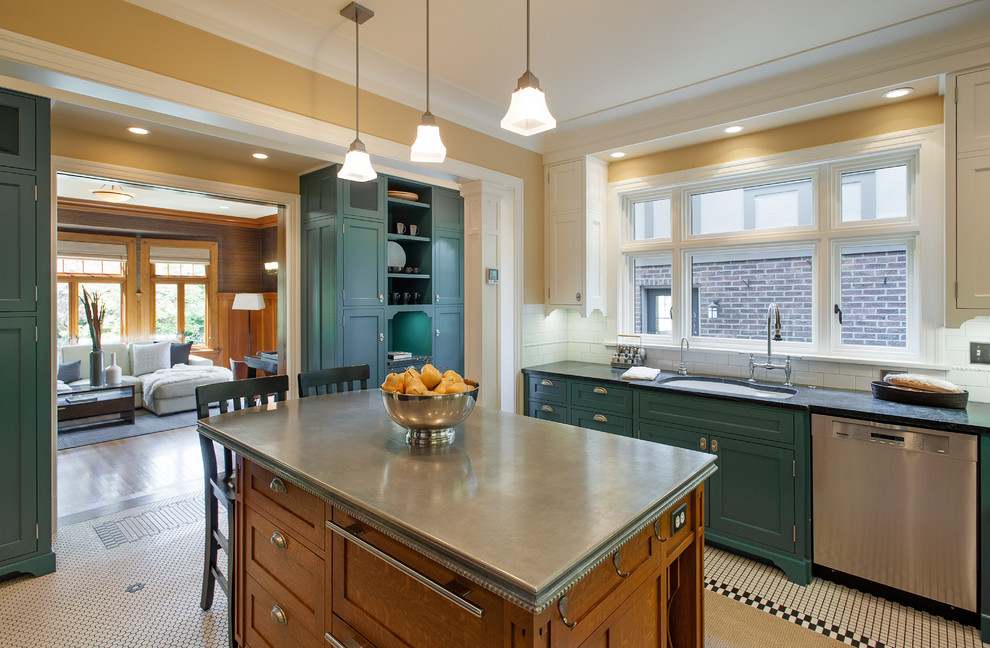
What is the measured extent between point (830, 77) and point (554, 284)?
2.14 m

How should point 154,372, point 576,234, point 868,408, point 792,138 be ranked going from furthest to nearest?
point 154,372 → point 576,234 → point 792,138 → point 868,408

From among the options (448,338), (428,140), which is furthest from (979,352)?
(448,338)

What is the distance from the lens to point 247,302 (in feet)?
26.5

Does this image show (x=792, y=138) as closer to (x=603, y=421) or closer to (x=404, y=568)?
(x=603, y=421)

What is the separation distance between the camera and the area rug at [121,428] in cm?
517

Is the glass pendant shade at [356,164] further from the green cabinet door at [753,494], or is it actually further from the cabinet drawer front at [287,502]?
the green cabinet door at [753,494]

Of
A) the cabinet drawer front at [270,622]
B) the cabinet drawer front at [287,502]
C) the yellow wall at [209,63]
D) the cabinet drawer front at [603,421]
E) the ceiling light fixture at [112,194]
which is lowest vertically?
the cabinet drawer front at [270,622]

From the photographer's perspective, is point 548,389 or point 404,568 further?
point 548,389

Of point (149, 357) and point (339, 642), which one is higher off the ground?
point (149, 357)

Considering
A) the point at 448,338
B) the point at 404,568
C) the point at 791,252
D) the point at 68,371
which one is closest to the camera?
the point at 404,568

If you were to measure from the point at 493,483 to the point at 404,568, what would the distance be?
1.09 ft

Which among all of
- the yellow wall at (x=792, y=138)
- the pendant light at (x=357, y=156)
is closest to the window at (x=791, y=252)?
the yellow wall at (x=792, y=138)

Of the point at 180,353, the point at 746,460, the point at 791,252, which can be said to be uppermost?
the point at 791,252

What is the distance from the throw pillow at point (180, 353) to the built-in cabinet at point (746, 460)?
6.91 metres
